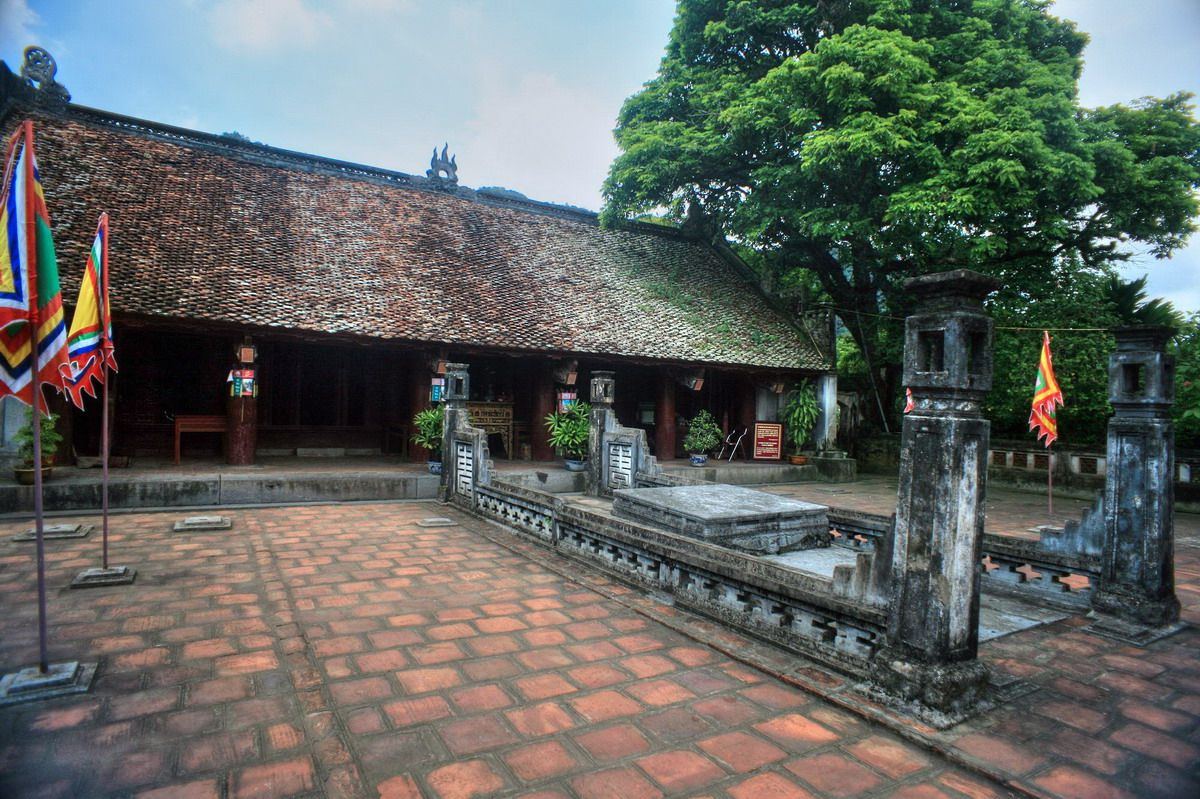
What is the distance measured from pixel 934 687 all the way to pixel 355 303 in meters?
11.1

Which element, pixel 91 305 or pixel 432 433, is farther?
pixel 432 433

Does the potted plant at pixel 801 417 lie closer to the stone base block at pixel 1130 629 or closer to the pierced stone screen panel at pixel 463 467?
the pierced stone screen panel at pixel 463 467

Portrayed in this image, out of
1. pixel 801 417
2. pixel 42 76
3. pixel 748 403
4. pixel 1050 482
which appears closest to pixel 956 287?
pixel 1050 482

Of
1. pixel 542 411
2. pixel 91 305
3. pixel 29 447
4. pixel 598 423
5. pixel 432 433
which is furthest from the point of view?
pixel 542 411

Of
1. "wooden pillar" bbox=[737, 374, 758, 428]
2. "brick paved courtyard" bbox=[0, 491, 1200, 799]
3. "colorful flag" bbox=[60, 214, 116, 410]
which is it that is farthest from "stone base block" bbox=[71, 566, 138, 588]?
"wooden pillar" bbox=[737, 374, 758, 428]

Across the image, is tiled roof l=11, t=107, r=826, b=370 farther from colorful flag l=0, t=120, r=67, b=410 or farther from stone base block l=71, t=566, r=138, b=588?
colorful flag l=0, t=120, r=67, b=410

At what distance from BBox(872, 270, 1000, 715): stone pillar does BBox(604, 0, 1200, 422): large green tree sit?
10.4 metres

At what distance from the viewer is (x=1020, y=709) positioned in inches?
145

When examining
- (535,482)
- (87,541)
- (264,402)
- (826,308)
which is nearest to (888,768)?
(87,541)

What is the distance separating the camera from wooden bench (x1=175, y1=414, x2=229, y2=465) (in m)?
11.1

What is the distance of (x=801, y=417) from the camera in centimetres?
1630

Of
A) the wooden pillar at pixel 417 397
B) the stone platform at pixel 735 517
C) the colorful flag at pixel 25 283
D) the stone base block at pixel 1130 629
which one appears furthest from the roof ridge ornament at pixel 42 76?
the stone base block at pixel 1130 629

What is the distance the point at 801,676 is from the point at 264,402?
12.6 metres

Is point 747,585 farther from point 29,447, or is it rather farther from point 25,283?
point 29,447
